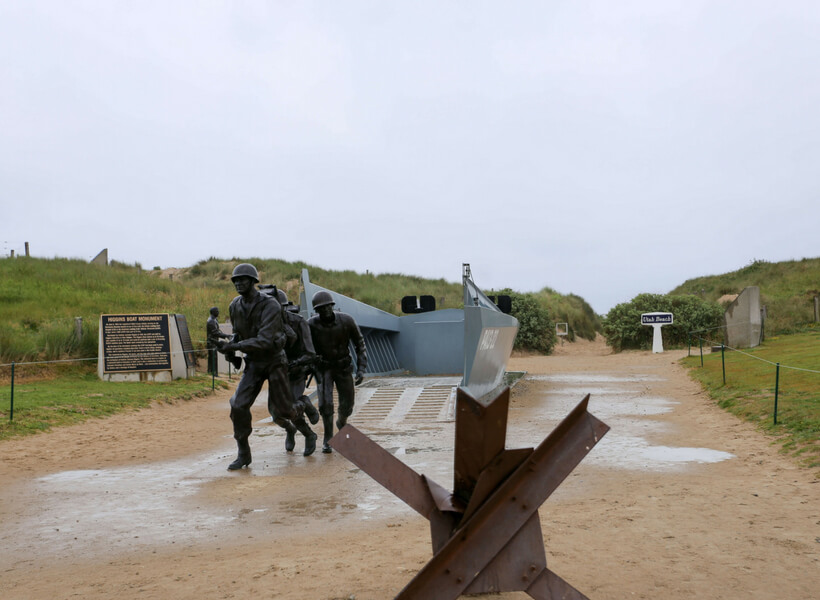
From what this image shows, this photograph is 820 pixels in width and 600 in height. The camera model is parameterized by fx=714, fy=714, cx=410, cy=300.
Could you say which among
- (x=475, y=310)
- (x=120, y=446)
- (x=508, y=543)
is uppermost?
(x=475, y=310)

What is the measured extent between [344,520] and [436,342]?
14.7 m

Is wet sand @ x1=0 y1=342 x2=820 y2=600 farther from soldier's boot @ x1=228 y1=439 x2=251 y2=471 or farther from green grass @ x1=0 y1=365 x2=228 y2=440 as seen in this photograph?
green grass @ x1=0 y1=365 x2=228 y2=440

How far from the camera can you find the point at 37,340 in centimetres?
1908

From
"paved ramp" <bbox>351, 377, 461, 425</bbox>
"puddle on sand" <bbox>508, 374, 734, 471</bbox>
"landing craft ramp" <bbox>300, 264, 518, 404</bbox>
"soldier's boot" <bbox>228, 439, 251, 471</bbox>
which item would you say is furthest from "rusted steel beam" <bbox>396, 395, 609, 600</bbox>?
"landing craft ramp" <bbox>300, 264, 518, 404</bbox>

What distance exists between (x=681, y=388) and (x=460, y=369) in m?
6.32

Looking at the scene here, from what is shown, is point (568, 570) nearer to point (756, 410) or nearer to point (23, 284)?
point (756, 410)

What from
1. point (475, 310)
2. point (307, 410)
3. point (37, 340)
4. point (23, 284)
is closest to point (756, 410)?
point (475, 310)

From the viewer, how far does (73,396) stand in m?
13.9

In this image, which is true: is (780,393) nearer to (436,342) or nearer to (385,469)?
(385,469)

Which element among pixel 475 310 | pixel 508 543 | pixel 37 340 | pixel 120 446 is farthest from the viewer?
pixel 37 340

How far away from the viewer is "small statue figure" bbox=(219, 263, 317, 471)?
7.75 m

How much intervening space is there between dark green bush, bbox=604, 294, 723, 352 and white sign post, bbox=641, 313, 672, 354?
272 cm

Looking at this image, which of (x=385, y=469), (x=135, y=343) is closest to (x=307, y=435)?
(x=385, y=469)

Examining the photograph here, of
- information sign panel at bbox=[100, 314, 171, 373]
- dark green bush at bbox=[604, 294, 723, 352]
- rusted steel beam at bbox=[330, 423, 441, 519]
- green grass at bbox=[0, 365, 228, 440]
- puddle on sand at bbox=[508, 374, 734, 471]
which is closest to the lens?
rusted steel beam at bbox=[330, 423, 441, 519]
